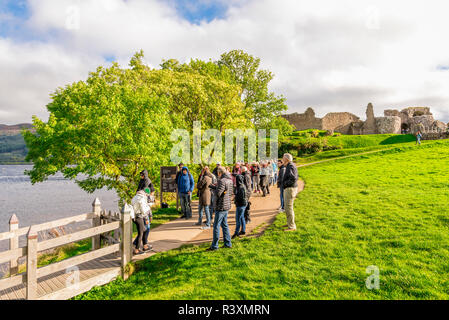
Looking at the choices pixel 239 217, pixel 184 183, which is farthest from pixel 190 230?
pixel 239 217

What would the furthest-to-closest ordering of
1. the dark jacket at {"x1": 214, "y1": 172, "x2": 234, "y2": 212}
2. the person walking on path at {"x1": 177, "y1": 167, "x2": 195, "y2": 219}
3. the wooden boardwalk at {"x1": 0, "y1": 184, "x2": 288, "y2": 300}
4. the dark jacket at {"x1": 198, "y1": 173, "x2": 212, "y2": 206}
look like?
the person walking on path at {"x1": 177, "y1": 167, "x2": 195, "y2": 219}
the dark jacket at {"x1": 198, "y1": 173, "x2": 212, "y2": 206}
the dark jacket at {"x1": 214, "y1": 172, "x2": 234, "y2": 212}
the wooden boardwalk at {"x1": 0, "y1": 184, "x2": 288, "y2": 300}

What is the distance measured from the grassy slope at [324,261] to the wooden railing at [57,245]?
850 mm

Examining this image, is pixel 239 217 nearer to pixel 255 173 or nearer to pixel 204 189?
pixel 204 189

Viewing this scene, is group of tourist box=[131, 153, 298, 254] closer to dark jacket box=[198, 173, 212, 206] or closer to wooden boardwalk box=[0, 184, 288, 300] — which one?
dark jacket box=[198, 173, 212, 206]

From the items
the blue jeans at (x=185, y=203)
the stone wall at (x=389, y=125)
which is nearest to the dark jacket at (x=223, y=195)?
the blue jeans at (x=185, y=203)

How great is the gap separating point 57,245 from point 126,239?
1.70 meters

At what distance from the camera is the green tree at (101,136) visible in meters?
14.0

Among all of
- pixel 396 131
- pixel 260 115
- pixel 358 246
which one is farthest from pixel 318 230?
pixel 396 131

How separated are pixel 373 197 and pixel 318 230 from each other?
5.75 metres

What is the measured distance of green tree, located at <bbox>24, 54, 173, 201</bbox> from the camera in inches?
550

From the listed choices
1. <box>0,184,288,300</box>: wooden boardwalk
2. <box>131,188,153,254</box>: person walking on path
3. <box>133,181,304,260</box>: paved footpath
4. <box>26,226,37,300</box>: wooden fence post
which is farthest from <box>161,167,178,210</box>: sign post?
<box>26,226,37,300</box>: wooden fence post

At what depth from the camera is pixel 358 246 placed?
7281 millimetres

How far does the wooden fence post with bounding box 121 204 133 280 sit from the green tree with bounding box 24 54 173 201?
7.31 metres

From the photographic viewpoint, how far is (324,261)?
259 inches
